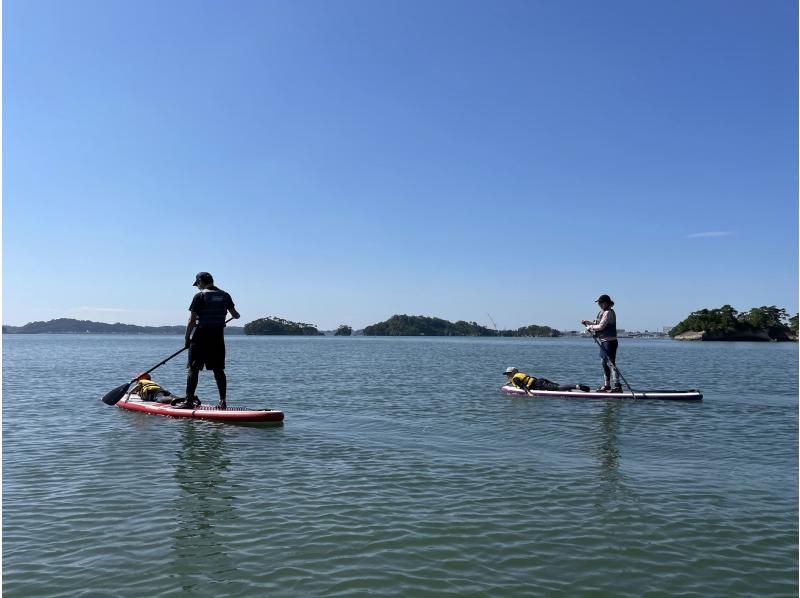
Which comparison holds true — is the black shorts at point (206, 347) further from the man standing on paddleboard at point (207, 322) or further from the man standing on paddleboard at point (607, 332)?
the man standing on paddleboard at point (607, 332)

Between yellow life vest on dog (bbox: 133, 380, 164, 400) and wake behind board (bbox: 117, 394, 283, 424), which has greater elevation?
yellow life vest on dog (bbox: 133, 380, 164, 400)

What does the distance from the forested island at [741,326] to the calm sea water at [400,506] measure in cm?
17071

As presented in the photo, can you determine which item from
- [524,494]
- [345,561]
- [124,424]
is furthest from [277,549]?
[124,424]

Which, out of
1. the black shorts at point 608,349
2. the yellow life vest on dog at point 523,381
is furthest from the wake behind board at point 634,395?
the black shorts at point 608,349

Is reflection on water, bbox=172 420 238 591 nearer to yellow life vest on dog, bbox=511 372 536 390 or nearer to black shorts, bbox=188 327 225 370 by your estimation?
black shorts, bbox=188 327 225 370

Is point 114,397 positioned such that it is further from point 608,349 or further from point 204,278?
point 608,349

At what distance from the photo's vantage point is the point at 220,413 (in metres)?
14.6

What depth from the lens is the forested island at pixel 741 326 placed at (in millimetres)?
166375

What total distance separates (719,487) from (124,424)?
12646 mm

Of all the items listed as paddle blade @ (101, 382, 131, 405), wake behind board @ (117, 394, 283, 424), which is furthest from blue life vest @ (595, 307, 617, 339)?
paddle blade @ (101, 382, 131, 405)

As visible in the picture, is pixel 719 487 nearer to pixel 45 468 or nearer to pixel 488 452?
pixel 488 452

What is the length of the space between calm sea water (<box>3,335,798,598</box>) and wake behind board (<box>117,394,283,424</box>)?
0.41 metres

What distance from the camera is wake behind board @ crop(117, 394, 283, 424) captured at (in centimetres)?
1420

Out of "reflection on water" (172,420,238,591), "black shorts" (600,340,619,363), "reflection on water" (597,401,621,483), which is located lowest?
"reflection on water" (172,420,238,591)
